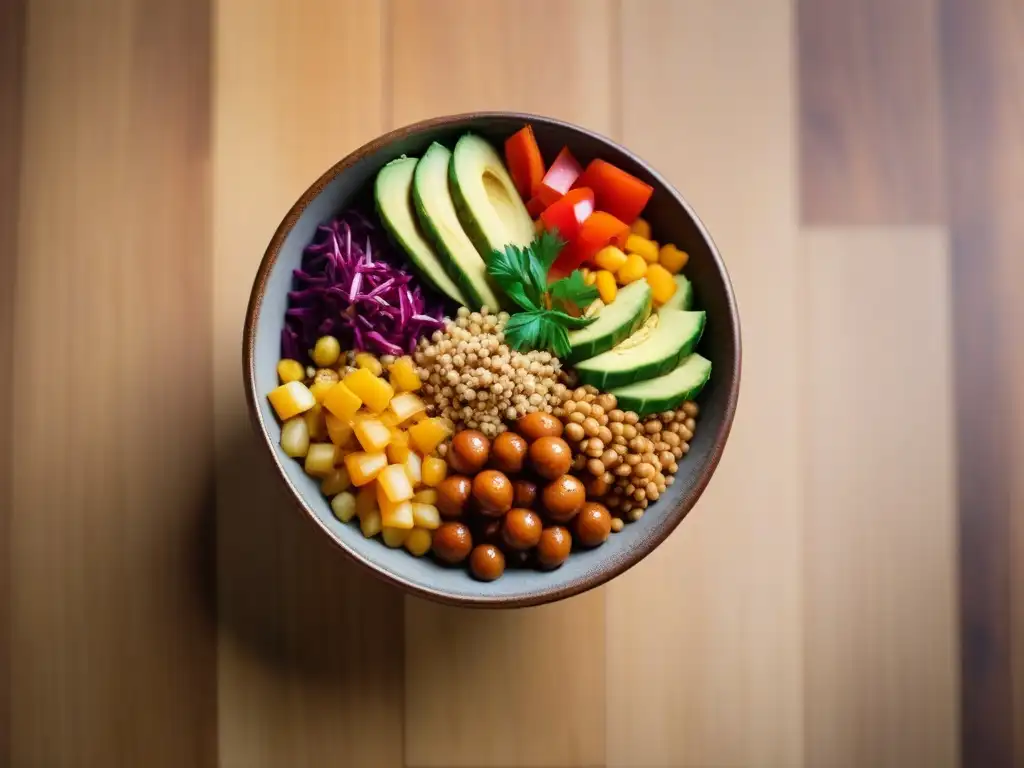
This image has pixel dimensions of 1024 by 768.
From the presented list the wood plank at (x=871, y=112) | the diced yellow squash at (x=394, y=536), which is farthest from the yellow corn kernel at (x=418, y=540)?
the wood plank at (x=871, y=112)

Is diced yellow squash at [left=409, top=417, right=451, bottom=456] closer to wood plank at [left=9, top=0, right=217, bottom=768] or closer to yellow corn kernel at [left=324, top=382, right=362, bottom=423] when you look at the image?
yellow corn kernel at [left=324, top=382, right=362, bottom=423]

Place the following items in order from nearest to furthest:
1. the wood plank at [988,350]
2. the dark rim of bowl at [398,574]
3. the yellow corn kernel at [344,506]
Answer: the dark rim of bowl at [398,574] → the yellow corn kernel at [344,506] → the wood plank at [988,350]

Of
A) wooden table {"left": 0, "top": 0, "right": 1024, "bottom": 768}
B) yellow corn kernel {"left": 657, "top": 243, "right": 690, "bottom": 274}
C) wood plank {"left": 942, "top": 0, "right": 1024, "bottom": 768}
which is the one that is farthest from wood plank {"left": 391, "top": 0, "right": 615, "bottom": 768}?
wood plank {"left": 942, "top": 0, "right": 1024, "bottom": 768}

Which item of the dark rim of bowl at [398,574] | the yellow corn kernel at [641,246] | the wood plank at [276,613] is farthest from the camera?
the wood plank at [276,613]

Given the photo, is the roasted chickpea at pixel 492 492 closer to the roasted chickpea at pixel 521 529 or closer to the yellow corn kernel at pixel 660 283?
the roasted chickpea at pixel 521 529

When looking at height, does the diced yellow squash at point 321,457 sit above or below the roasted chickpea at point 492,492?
above

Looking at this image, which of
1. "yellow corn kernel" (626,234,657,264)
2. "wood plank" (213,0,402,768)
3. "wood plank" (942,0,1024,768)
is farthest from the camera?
"wood plank" (942,0,1024,768)

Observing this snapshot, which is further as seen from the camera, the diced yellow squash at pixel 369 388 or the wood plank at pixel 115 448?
the wood plank at pixel 115 448
